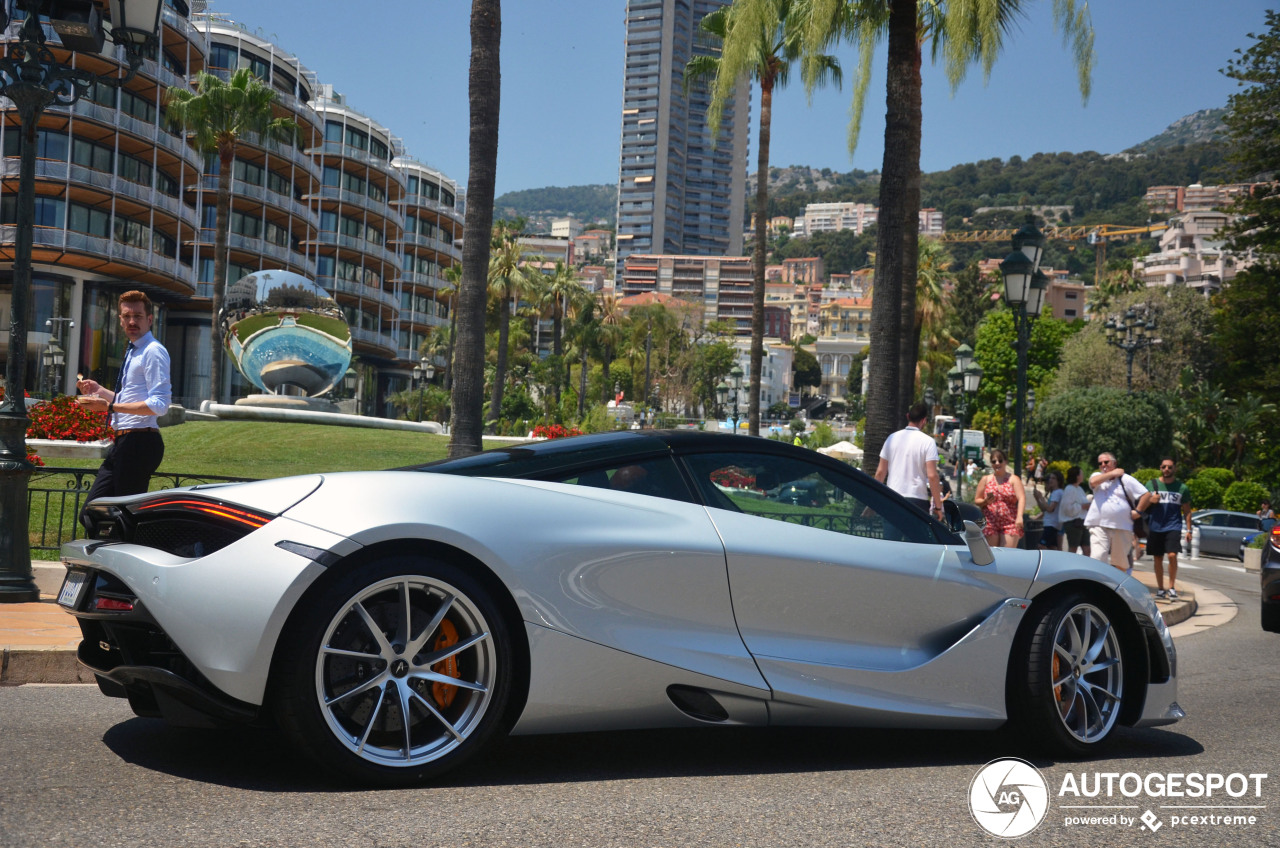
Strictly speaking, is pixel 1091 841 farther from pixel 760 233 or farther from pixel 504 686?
pixel 760 233

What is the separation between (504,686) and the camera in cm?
368

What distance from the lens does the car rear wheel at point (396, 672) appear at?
3.44 meters

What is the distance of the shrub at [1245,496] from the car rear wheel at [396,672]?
39.1 meters

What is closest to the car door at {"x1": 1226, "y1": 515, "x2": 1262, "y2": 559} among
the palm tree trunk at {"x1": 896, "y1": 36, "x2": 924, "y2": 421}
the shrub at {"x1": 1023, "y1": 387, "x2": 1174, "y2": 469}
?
the palm tree trunk at {"x1": 896, "y1": 36, "x2": 924, "y2": 421}

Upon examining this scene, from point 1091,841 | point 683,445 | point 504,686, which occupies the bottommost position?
point 1091,841

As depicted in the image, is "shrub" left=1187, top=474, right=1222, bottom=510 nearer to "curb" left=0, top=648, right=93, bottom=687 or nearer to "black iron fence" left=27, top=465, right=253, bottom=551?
"black iron fence" left=27, top=465, right=253, bottom=551

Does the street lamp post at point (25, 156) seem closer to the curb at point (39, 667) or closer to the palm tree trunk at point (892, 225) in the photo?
the curb at point (39, 667)

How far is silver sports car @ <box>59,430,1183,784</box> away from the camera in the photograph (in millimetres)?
3461

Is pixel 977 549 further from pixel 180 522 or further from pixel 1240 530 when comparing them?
pixel 1240 530

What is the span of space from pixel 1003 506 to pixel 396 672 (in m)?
10.1

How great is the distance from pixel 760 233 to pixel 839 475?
A: 26.5 meters

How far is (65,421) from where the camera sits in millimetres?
21438

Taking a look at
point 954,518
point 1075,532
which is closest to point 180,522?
point 954,518

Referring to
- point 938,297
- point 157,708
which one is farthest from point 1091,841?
point 938,297
